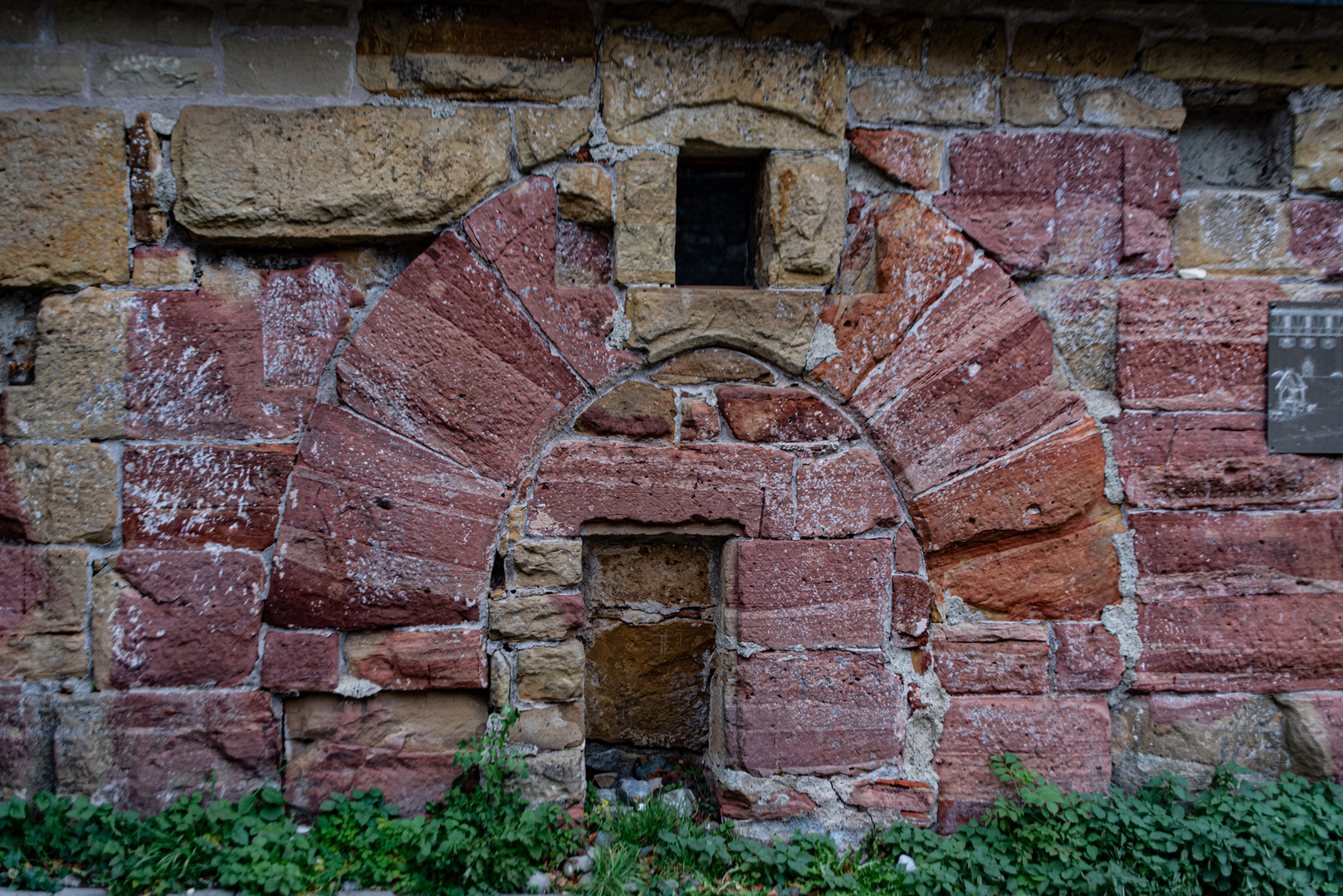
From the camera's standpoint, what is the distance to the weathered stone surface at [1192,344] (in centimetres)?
249

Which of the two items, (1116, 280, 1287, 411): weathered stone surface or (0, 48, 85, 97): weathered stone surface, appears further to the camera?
(1116, 280, 1287, 411): weathered stone surface

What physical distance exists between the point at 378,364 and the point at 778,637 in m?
1.58

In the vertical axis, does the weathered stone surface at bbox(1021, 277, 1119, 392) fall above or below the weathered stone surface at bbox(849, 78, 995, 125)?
below

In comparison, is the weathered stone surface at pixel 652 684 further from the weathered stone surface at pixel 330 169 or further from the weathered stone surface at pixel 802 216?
the weathered stone surface at pixel 330 169

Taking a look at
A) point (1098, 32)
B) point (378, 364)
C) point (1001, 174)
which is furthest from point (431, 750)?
point (1098, 32)

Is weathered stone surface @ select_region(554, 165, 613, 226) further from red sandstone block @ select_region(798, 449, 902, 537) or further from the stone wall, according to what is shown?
red sandstone block @ select_region(798, 449, 902, 537)

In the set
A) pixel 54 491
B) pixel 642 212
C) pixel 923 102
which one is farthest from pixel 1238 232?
pixel 54 491

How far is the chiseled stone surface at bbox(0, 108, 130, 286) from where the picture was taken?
2.28 metres

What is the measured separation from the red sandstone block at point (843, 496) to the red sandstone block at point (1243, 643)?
3.24 ft

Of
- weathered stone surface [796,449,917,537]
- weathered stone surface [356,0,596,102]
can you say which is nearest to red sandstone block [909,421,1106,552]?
weathered stone surface [796,449,917,537]

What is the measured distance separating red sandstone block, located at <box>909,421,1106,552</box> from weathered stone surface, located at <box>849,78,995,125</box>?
1126mm

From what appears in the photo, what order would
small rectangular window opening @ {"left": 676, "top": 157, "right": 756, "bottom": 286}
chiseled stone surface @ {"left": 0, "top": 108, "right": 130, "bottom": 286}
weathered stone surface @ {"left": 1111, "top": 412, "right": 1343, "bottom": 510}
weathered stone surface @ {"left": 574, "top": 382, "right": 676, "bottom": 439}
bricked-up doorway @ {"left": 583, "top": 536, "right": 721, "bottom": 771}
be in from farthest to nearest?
1. small rectangular window opening @ {"left": 676, "top": 157, "right": 756, "bottom": 286}
2. bricked-up doorway @ {"left": 583, "top": 536, "right": 721, "bottom": 771}
3. weathered stone surface @ {"left": 1111, "top": 412, "right": 1343, "bottom": 510}
4. weathered stone surface @ {"left": 574, "top": 382, "right": 676, "bottom": 439}
5. chiseled stone surface @ {"left": 0, "top": 108, "right": 130, "bottom": 286}

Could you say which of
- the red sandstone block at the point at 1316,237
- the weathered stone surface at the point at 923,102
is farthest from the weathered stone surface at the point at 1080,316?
the red sandstone block at the point at 1316,237

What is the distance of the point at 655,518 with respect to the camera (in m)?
2.39
